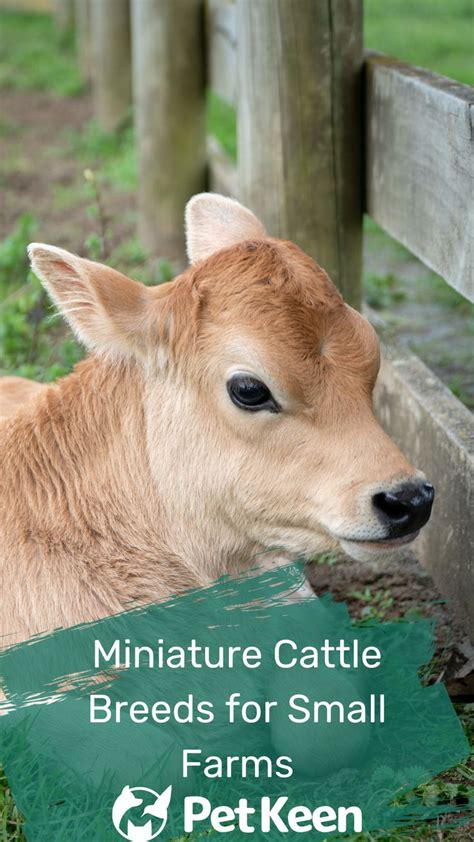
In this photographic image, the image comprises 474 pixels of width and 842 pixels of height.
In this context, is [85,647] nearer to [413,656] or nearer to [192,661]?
[192,661]

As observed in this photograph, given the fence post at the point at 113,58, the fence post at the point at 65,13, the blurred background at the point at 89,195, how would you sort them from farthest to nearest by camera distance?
the fence post at the point at 65,13 → the fence post at the point at 113,58 → the blurred background at the point at 89,195

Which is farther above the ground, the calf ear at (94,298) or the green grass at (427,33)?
the calf ear at (94,298)

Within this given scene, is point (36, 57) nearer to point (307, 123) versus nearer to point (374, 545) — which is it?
point (307, 123)

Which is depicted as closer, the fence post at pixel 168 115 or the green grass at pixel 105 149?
the fence post at pixel 168 115

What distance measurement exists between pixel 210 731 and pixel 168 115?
16.2 feet

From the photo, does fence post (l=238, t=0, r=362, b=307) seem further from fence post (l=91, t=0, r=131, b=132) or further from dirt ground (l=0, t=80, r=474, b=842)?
fence post (l=91, t=0, r=131, b=132)

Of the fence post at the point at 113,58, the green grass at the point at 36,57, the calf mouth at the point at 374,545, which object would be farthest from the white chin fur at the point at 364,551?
A: the green grass at the point at 36,57

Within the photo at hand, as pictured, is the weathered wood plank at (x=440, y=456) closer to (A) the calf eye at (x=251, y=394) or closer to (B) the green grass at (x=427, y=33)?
(A) the calf eye at (x=251, y=394)

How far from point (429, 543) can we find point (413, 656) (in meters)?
0.52

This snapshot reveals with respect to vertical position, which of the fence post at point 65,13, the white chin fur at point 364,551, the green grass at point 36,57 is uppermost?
the white chin fur at point 364,551

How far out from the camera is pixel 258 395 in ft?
10.3

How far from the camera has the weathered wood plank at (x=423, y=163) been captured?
12.0 ft

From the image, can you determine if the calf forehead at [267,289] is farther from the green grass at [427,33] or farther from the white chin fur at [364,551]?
the green grass at [427,33]

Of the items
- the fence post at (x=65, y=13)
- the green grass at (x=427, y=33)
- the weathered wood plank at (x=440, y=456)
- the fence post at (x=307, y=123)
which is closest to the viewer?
the weathered wood plank at (x=440, y=456)
